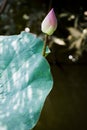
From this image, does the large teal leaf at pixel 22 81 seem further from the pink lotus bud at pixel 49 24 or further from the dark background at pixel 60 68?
the dark background at pixel 60 68

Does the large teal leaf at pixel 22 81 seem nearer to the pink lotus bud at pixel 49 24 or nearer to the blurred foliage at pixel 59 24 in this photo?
the pink lotus bud at pixel 49 24

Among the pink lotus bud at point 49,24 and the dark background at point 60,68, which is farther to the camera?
the dark background at point 60,68

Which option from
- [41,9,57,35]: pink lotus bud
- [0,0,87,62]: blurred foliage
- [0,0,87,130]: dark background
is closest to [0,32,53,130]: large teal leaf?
[41,9,57,35]: pink lotus bud

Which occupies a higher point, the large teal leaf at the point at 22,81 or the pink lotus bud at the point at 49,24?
the pink lotus bud at the point at 49,24

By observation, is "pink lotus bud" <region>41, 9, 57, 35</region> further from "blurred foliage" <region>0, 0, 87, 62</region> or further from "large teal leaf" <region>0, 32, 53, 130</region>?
"blurred foliage" <region>0, 0, 87, 62</region>

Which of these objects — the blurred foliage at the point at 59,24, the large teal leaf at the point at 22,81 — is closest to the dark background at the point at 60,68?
the blurred foliage at the point at 59,24

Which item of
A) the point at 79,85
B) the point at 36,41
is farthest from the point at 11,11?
the point at 36,41

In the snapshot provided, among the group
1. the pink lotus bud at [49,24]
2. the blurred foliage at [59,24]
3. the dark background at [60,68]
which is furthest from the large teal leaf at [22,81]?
the dark background at [60,68]

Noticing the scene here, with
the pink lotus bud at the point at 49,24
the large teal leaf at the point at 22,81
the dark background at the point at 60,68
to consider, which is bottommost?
the dark background at the point at 60,68

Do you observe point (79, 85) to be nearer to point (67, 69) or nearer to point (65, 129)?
point (67, 69)
